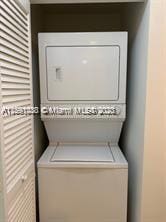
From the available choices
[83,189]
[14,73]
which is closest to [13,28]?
[14,73]

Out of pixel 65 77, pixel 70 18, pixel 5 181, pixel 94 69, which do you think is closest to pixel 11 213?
pixel 5 181

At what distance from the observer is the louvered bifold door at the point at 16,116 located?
1.10 meters

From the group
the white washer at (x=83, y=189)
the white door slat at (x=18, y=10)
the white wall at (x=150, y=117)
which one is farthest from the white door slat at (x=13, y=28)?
the white washer at (x=83, y=189)

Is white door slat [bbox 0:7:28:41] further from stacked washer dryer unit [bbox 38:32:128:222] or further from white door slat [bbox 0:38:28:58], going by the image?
stacked washer dryer unit [bbox 38:32:128:222]

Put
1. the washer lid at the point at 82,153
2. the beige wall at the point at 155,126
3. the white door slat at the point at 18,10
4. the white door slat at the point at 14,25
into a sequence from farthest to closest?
the washer lid at the point at 82,153 < the beige wall at the point at 155,126 < the white door slat at the point at 18,10 < the white door slat at the point at 14,25

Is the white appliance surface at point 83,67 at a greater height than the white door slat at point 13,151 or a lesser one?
greater

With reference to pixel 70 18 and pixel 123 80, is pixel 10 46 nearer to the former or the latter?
pixel 123 80

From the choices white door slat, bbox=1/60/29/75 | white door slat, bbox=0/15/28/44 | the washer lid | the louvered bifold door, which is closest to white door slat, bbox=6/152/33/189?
the louvered bifold door

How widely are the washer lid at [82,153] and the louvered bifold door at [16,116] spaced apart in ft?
1.09

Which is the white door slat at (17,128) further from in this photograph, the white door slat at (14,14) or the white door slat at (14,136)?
the white door slat at (14,14)

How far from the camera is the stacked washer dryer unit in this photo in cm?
174

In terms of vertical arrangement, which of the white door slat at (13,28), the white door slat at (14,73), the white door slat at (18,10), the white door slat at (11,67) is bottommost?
the white door slat at (14,73)

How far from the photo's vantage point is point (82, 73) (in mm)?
1906

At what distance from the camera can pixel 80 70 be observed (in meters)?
1.90
